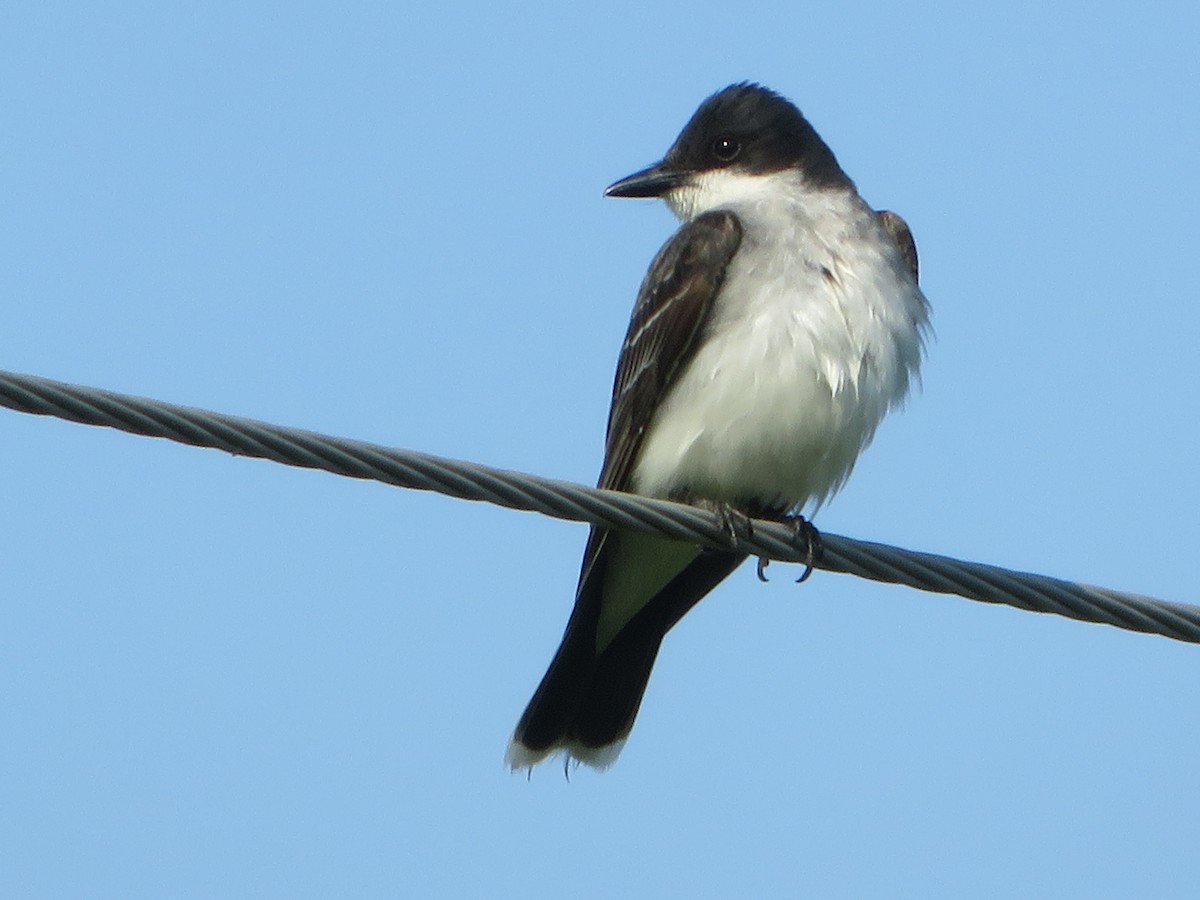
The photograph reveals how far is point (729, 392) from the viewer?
5695 mm

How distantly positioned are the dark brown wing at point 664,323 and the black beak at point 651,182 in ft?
3.31

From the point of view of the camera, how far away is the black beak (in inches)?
286

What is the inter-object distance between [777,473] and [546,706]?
48.9 inches

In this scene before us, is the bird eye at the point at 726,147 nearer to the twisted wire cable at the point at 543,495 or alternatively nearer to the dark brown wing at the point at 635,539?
the dark brown wing at the point at 635,539

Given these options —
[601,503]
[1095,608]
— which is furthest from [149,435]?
[1095,608]

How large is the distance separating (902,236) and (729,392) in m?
1.24

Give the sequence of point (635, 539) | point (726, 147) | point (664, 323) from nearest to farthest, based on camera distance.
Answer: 1. point (664, 323)
2. point (635, 539)
3. point (726, 147)

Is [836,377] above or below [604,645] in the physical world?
above

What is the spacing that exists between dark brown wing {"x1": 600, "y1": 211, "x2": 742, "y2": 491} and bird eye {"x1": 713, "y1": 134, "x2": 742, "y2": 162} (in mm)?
990

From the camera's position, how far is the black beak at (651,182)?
7.25 m

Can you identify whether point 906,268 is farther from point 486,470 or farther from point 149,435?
point 149,435

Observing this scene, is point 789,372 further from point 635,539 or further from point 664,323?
point 635,539

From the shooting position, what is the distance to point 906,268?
6.30m

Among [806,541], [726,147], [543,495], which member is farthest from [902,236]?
[543,495]
